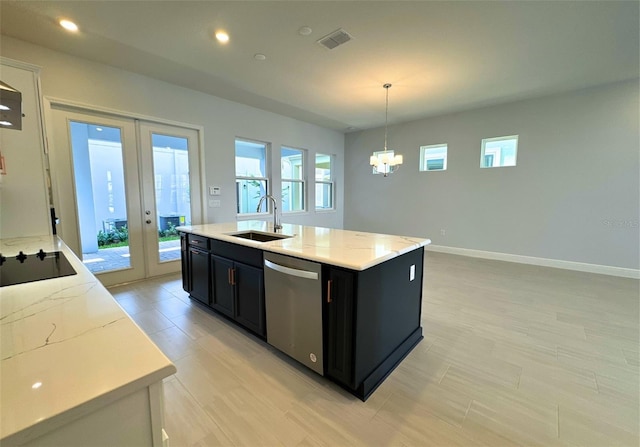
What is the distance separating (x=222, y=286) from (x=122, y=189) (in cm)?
230

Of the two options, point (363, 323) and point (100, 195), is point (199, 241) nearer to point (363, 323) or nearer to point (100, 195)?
point (100, 195)

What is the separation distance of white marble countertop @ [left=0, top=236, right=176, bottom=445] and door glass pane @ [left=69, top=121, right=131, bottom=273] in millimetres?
2993

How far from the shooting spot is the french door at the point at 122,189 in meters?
3.21

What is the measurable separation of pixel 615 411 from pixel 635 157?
4165mm

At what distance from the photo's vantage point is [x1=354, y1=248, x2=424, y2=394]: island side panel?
1.65 meters

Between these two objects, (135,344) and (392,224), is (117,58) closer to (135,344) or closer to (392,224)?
(135,344)

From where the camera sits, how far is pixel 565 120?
4.27m

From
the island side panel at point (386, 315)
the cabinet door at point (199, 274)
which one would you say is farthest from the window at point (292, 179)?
the island side panel at point (386, 315)

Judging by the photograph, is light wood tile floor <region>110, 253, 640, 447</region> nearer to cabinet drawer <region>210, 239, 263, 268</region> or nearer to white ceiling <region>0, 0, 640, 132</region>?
cabinet drawer <region>210, 239, 263, 268</region>

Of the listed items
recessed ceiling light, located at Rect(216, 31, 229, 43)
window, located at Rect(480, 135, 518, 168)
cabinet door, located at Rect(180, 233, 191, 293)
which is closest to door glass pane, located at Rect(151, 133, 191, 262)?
cabinet door, located at Rect(180, 233, 191, 293)

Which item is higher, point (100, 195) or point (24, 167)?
point (24, 167)

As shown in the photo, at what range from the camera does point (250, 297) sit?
7.41 ft

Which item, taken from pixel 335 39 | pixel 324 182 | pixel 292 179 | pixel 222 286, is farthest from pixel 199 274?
pixel 324 182

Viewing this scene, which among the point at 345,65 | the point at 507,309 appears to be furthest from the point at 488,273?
the point at 345,65
